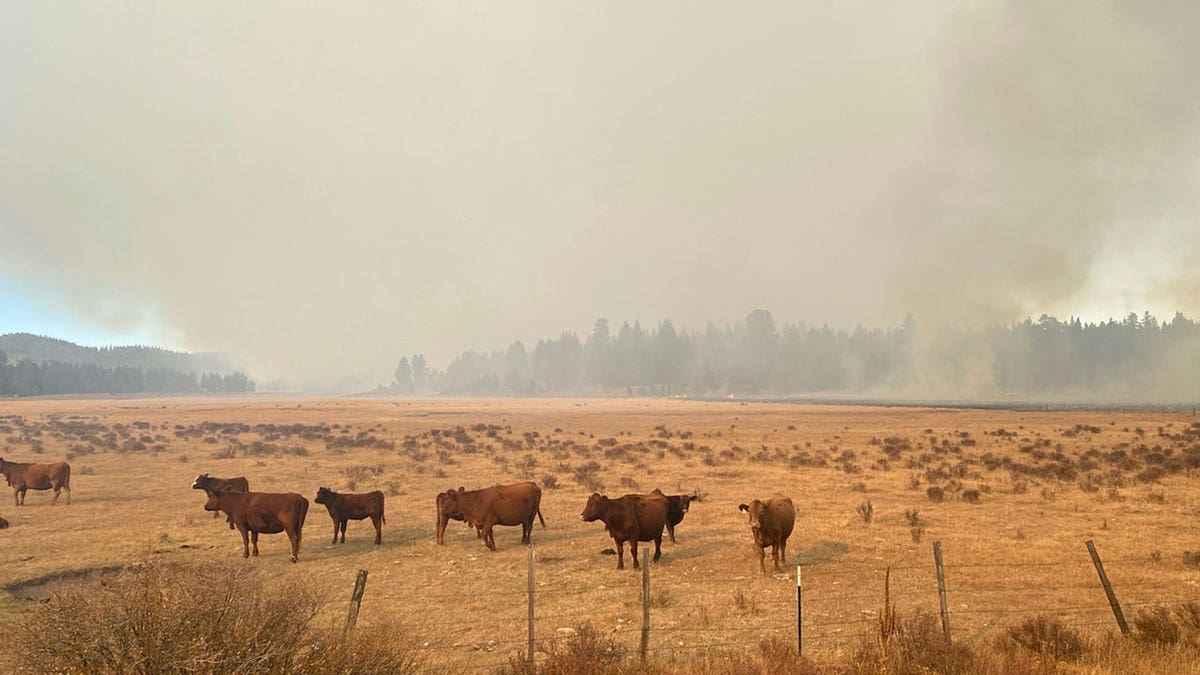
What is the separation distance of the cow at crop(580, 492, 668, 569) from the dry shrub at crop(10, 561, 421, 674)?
30.4 ft

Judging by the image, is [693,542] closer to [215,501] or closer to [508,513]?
[508,513]

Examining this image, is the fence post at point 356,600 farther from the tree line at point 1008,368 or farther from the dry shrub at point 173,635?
the tree line at point 1008,368

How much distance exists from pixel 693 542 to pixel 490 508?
5.87 metres

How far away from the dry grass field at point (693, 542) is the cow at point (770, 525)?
0.51 metres

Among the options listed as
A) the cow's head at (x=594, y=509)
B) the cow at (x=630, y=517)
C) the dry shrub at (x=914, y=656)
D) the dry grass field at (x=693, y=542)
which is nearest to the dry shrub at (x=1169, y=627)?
the dry grass field at (x=693, y=542)

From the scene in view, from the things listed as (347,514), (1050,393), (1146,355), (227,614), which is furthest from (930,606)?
(1146,355)

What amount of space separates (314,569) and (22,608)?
5.37 meters

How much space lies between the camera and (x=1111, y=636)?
359 inches

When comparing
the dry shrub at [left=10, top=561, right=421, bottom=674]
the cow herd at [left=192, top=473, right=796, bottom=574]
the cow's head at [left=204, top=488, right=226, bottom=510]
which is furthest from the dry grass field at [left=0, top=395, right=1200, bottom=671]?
the dry shrub at [left=10, top=561, right=421, bottom=674]

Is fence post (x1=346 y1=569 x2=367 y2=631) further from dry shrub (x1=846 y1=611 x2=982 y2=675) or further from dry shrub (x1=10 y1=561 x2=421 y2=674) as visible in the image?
dry shrub (x1=846 y1=611 x2=982 y2=675)

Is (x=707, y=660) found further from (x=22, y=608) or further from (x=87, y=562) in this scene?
(x=87, y=562)

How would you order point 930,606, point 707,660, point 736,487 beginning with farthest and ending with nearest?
point 736,487 < point 930,606 < point 707,660

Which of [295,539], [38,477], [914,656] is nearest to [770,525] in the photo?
[914,656]

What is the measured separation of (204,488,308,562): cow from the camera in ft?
53.3
